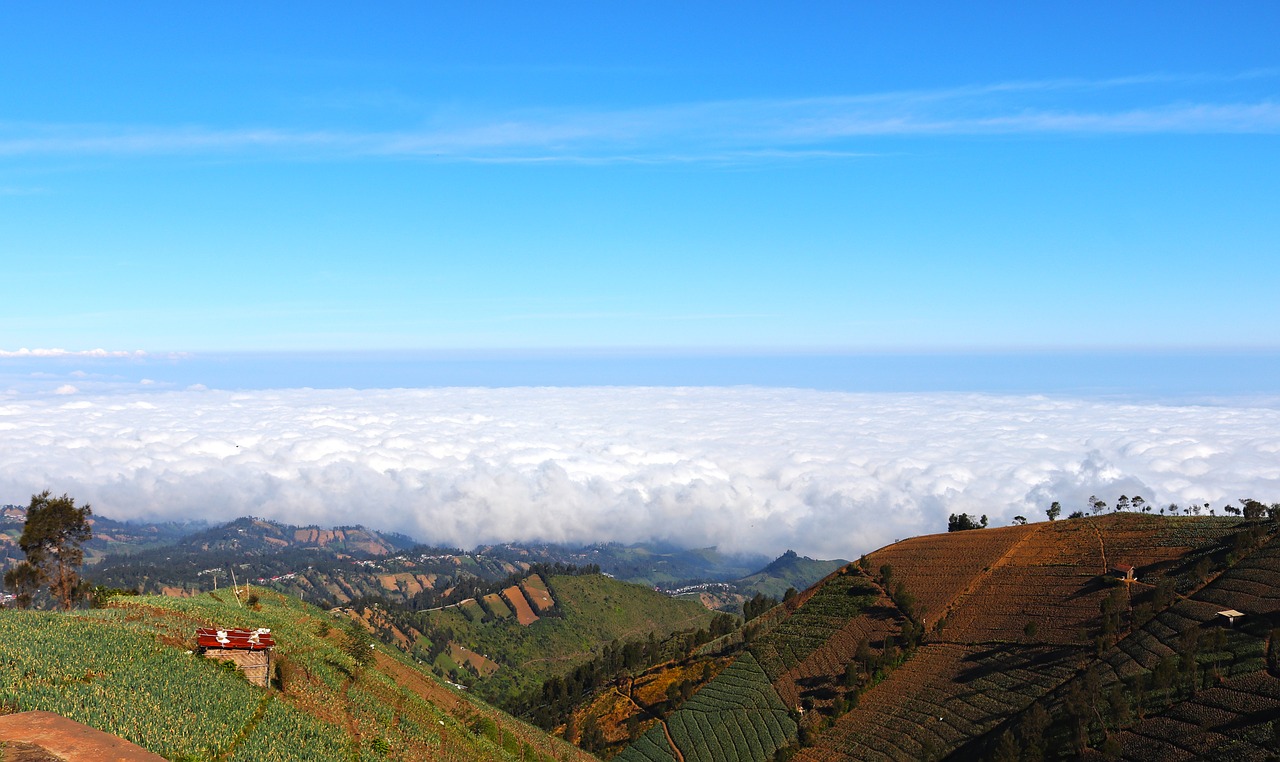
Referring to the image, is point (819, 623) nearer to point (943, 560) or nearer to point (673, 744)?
point (943, 560)

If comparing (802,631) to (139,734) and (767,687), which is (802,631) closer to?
(767,687)

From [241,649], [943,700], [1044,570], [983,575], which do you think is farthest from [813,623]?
[241,649]

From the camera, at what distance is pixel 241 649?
43.8m

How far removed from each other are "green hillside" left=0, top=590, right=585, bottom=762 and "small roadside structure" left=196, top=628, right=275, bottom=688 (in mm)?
826

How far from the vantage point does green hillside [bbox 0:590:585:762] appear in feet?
110

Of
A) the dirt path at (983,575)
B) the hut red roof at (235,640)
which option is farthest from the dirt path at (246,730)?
the dirt path at (983,575)

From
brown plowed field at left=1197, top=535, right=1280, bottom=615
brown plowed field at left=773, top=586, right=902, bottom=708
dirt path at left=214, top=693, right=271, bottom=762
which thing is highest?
dirt path at left=214, top=693, right=271, bottom=762

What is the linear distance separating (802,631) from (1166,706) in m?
54.7

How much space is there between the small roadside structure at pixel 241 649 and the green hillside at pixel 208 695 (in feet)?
2.71

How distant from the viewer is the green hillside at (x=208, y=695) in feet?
110

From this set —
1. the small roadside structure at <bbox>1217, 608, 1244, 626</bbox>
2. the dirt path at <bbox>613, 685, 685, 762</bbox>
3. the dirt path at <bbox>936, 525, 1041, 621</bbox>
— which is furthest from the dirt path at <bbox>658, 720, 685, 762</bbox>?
the small roadside structure at <bbox>1217, 608, 1244, 626</bbox>

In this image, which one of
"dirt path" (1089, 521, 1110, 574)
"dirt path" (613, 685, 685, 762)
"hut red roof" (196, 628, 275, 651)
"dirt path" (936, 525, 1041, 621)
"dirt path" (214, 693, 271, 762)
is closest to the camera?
"dirt path" (214, 693, 271, 762)

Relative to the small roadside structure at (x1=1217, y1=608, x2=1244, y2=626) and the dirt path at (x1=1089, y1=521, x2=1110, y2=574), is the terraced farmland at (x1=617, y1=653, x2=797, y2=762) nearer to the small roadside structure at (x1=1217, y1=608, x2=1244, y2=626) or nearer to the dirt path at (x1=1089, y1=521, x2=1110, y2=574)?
the small roadside structure at (x1=1217, y1=608, x2=1244, y2=626)

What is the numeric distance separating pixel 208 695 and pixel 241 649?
5.54m
